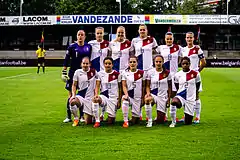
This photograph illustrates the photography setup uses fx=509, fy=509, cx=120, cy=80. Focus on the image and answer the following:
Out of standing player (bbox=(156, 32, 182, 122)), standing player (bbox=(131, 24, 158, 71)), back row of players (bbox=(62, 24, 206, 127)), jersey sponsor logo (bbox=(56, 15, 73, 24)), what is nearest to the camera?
back row of players (bbox=(62, 24, 206, 127))

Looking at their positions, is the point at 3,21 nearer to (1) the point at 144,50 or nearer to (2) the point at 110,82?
(1) the point at 144,50

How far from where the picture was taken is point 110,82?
10.6 m

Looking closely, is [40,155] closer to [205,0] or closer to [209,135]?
[209,135]

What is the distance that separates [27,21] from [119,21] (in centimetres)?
1026

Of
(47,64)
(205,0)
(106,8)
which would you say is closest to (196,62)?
(47,64)

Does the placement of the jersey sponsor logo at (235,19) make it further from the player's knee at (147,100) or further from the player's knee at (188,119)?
the player's knee at (147,100)

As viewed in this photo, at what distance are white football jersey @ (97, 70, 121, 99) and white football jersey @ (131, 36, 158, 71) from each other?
750mm

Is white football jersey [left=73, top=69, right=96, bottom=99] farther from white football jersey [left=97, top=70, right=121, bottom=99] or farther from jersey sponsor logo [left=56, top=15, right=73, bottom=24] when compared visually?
jersey sponsor logo [left=56, top=15, right=73, bottom=24]

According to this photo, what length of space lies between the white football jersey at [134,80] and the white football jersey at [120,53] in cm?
44

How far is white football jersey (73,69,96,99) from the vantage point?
10.7 metres

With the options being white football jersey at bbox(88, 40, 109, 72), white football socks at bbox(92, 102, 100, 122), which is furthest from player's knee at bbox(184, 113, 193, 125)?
white football jersey at bbox(88, 40, 109, 72)

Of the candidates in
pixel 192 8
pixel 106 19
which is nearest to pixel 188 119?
pixel 106 19

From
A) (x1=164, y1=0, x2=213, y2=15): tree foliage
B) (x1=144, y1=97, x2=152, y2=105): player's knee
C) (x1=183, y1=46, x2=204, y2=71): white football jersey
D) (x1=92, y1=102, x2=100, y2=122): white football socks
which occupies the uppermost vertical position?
(x1=164, y1=0, x2=213, y2=15): tree foliage

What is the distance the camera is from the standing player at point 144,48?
10977 millimetres
